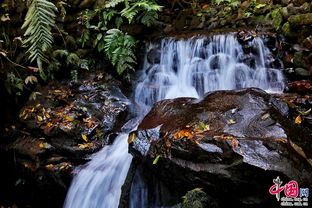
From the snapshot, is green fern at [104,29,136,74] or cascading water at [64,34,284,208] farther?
green fern at [104,29,136,74]

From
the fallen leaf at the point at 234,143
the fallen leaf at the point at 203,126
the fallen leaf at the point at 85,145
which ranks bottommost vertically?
the fallen leaf at the point at 85,145

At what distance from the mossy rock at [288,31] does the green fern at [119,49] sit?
3.55 meters

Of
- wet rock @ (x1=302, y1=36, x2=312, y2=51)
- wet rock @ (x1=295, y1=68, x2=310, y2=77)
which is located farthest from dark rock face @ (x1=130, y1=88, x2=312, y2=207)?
wet rock @ (x1=302, y1=36, x2=312, y2=51)

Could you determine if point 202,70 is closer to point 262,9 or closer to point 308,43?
point 308,43

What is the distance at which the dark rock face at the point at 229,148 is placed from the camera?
85.7 inches

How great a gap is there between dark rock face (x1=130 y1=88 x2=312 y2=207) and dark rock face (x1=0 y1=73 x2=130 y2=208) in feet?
4.68

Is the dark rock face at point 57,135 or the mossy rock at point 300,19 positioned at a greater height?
the mossy rock at point 300,19

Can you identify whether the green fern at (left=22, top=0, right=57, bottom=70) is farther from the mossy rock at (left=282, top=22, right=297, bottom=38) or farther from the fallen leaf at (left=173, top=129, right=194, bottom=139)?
the mossy rock at (left=282, top=22, right=297, bottom=38)

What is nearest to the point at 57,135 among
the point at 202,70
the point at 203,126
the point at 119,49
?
the point at 119,49

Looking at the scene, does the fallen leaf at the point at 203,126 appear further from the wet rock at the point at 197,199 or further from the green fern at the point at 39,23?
the green fern at the point at 39,23

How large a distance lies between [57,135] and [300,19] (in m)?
5.50

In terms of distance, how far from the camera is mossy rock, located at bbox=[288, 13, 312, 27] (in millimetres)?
4574

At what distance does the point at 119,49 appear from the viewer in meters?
5.30

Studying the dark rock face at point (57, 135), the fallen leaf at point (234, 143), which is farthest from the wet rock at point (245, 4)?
the fallen leaf at point (234, 143)
